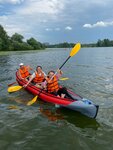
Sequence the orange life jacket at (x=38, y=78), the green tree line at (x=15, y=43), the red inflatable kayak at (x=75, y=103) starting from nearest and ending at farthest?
the red inflatable kayak at (x=75, y=103), the orange life jacket at (x=38, y=78), the green tree line at (x=15, y=43)

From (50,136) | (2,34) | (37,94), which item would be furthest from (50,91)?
(2,34)

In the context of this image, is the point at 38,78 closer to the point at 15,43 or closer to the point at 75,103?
the point at 75,103

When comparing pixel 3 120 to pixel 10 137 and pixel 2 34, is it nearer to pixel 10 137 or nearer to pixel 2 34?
pixel 10 137

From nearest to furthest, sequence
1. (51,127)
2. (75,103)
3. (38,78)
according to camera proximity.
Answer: (51,127) → (75,103) → (38,78)

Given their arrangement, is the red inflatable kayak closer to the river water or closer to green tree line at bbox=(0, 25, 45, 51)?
the river water

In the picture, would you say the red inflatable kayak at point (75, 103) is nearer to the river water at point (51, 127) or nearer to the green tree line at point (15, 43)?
the river water at point (51, 127)

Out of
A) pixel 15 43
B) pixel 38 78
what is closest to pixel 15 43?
pixel 15 43

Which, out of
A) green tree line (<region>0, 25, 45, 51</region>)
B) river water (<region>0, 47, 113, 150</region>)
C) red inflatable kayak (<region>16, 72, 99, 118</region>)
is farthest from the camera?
green tree line (<region>0, 25, 45, 51</region>)

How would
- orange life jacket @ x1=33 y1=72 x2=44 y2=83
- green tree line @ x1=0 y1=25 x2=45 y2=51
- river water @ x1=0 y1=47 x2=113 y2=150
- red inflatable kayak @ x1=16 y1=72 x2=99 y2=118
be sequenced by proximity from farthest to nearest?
green tree line @ x1=0 y1=25 x2=45 y2=51 < orange life jacket @ x1=33 y1=72 x2=44 y2=83 < red inflatable kayak @ x1=16 y1=72 x2=99 y2=118 < river water @ x1=0 y1=47 x2=113 y2=150

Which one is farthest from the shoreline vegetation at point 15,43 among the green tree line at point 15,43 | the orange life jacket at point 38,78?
the orange life jacket at point 38,78

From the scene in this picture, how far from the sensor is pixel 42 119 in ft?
30.1

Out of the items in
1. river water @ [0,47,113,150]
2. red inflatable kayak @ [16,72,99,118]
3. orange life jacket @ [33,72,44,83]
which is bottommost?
river water @ [0,47,113,150]

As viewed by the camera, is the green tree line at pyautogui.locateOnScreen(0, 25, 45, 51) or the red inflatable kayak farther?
the green tree line at pyautogui.locateOnScreen(0, 25, 45, 51)

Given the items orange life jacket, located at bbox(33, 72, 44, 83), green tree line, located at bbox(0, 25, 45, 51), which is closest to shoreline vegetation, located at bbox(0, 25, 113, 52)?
green tree line, located at bbox(0, 25, 45, 51)
